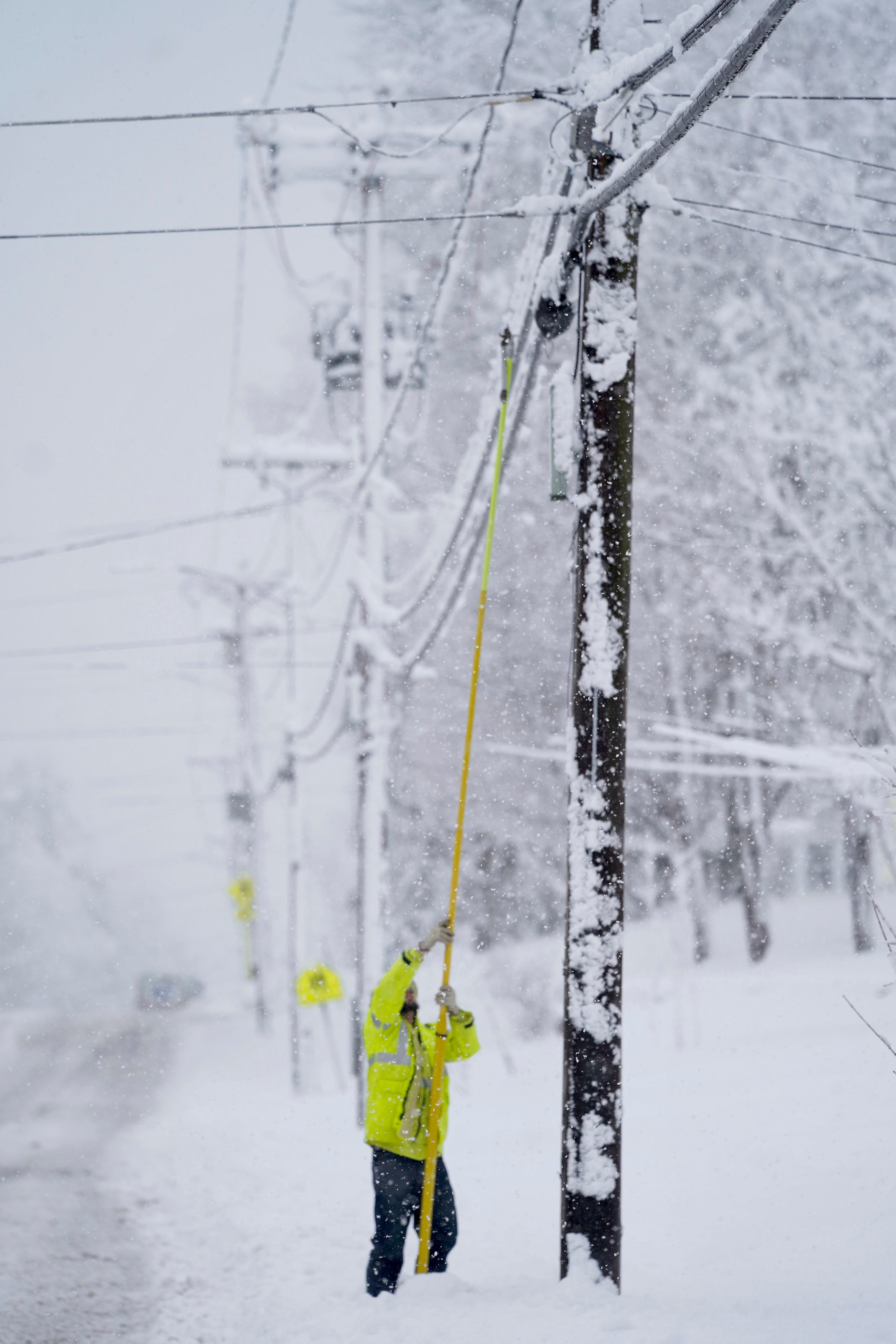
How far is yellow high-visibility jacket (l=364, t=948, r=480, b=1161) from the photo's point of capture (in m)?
5.27

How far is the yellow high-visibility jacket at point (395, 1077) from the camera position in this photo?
5273mm

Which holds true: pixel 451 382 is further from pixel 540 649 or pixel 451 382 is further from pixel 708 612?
pixel 708 612

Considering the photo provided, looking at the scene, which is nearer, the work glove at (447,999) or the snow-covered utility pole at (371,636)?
the work glove at (447,999)

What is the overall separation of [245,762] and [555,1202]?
16.6 metres

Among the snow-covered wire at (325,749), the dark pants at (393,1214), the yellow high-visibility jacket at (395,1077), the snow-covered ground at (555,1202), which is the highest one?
the snow-covered wire at (325,749)

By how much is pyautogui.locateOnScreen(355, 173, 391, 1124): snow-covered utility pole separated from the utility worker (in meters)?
5.82

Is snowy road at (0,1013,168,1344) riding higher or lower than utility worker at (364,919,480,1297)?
lower

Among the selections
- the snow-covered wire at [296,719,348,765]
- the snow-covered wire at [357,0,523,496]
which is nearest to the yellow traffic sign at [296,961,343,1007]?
the snow-covered wire at [296,719,348,765]

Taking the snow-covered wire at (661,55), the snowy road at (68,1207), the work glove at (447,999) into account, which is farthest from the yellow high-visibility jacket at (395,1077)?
the snow-covered wire at (661,55)

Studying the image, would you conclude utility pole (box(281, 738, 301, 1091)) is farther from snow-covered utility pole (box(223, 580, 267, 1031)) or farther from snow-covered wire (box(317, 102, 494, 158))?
snow-covered wire (box(317, 102, 494, 158))

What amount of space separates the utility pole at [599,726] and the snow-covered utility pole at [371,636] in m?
5.97

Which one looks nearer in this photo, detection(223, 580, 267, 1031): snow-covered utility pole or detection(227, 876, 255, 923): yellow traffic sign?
detection(223, 580, 267, 1031): snow-covered utility pole

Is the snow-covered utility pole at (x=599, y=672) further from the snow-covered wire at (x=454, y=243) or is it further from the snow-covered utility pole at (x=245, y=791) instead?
the snow-covered utility pole at (x=245, y=791)

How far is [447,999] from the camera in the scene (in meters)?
5.33
